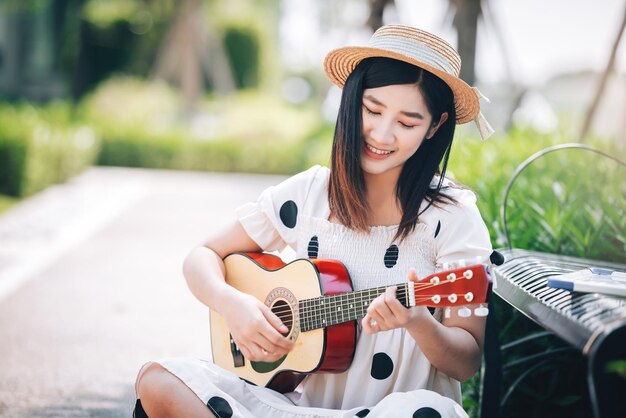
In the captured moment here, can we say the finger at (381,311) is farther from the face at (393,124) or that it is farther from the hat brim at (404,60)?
the hat brim at (404,60)

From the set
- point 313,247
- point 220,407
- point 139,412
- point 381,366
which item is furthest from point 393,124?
point 139,412

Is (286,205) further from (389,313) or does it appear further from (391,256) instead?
(389,313)

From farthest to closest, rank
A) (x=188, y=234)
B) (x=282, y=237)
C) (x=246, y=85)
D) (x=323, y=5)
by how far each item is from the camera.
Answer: (x=323, y=5), (x=246, y=85), (x=188, y=234), (x=282, y=237)

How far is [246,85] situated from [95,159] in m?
9.55

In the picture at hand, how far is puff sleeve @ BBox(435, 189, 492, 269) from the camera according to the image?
7.34 feet

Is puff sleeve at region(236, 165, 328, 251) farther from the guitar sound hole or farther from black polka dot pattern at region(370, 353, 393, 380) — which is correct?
black polka dot pattern at region(370, 353, 393, 380)

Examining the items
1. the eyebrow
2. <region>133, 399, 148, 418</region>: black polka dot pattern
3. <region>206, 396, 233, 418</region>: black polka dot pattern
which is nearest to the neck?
the eyebrow

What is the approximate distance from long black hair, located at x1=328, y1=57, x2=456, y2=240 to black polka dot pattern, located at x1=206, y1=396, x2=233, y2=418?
2.15 ft

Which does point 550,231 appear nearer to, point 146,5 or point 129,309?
point 129,309

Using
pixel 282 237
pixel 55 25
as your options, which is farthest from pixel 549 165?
pixel 55 25

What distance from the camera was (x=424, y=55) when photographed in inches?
88.3

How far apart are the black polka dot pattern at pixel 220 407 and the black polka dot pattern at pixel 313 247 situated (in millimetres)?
565

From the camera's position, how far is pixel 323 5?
32.8 meters

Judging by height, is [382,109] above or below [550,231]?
above
